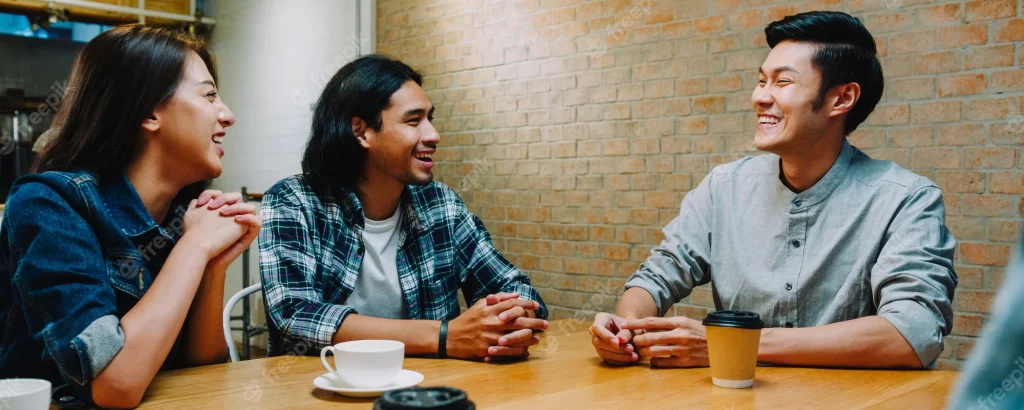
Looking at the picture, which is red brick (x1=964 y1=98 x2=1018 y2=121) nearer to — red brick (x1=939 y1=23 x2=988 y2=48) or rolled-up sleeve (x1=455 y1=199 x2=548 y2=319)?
red brick (x1=939 y1=23 x2=988 y2=48)

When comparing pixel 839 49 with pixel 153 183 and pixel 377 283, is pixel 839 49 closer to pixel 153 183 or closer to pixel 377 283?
pixel 377 283

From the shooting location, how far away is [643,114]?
3.77m

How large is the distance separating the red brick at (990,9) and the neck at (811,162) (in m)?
1.30

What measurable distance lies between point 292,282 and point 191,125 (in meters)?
0.42

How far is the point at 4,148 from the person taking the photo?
15.4 feet

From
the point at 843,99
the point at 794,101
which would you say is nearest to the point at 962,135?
the point at 843,99

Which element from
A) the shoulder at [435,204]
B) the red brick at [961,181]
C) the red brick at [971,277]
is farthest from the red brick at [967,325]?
the shoulder at [435,204]

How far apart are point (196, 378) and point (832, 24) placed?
1.62 m

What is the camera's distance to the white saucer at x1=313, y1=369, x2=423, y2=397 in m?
1.17

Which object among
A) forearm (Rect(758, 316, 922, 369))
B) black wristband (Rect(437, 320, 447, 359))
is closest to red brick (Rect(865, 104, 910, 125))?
forearm (Rect(758, 316, 922, 369))

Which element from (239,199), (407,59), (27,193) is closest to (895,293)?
(239,199)

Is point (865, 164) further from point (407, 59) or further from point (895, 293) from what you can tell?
point (407, 59)

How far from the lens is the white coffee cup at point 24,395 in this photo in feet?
2.96

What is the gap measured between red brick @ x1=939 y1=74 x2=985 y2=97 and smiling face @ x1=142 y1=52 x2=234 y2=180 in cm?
258
